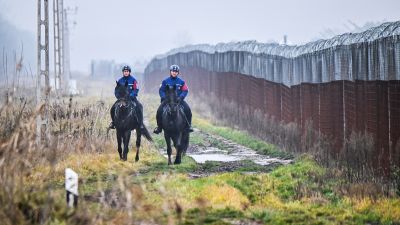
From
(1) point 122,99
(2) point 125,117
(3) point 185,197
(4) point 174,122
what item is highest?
(1) point 122,99

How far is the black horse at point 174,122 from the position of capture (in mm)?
21969

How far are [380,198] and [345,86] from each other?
262 inches

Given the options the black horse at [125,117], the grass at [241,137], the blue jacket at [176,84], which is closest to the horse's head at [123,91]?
the black horse at [125,117]

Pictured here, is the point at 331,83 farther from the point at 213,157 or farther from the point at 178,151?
the point at 213,157

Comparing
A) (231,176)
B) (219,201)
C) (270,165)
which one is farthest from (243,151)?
(219,201)

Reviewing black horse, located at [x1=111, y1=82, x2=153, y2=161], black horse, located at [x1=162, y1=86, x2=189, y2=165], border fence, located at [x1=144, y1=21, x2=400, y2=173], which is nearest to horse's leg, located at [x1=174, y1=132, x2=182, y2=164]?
black horse, located at [x1=162, y1=86, x2=189, y2=165]

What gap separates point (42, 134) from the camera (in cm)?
2217

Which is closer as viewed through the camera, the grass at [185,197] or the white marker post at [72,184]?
the grass at [185,197]

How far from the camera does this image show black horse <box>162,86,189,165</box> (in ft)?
72.1

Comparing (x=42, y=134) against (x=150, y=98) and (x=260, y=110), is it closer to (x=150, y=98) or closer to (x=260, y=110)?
(x=260, y=110)

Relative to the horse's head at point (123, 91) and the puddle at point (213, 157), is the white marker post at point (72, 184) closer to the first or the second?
the horse's head at point (123, 91)

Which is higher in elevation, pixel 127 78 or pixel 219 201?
pixel 127 78

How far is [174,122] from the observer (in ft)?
73.8

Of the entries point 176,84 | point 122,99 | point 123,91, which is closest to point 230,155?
point 176,84
